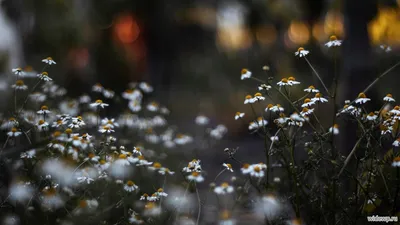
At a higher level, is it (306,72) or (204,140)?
(306,72)

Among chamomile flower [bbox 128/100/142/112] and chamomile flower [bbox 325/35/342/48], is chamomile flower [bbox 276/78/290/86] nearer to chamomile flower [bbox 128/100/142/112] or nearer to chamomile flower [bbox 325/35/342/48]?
chamomile flower [bbox 325/35/342/48]

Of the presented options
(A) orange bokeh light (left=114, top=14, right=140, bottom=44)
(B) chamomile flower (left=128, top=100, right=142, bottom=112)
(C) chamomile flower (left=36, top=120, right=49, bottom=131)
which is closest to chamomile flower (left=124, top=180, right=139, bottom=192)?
(C) chamomile flower (left=36, top=120, right=49, bottom=131)

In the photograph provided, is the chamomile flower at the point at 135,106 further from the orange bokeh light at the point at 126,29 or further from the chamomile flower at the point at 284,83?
the orange bokeh light at the point at 126,29

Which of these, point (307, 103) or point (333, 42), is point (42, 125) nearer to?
point (307, 103)

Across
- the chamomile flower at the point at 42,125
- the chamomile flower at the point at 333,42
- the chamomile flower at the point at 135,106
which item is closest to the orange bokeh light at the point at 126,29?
the chamomile flower at the point at 135,106

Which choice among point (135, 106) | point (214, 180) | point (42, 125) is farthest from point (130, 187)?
point (135, 106)

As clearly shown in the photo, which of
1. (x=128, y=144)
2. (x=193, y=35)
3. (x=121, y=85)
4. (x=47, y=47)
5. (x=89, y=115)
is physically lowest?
(x=128, y=144)

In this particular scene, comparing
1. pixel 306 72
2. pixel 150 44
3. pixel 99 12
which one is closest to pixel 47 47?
pixel 99 12

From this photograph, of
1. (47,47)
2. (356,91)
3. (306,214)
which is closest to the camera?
(306,214)

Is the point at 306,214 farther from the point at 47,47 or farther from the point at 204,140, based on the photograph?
the point at 47,47
